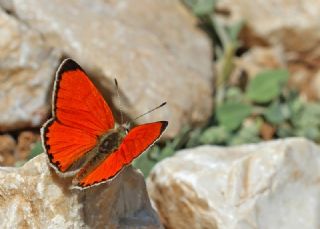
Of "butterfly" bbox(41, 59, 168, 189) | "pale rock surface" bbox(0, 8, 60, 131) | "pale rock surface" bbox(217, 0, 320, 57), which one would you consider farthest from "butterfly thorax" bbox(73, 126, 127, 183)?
"pale rock surface" bbox(217, 0, 320, 57)

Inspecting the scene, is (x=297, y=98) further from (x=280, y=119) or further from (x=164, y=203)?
(x=164, y=203)

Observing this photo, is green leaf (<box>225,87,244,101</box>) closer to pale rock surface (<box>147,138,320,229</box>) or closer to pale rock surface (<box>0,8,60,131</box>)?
pale rock surface (<box>147,138,320,229</box>)

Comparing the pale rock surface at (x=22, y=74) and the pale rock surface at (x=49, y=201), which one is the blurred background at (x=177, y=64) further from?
the pale rock surface at (x=49, y=201)

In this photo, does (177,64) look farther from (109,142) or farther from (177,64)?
(109,142)

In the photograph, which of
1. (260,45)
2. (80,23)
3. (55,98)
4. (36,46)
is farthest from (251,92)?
(55,98)

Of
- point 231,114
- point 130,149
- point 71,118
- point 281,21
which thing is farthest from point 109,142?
point 281,21

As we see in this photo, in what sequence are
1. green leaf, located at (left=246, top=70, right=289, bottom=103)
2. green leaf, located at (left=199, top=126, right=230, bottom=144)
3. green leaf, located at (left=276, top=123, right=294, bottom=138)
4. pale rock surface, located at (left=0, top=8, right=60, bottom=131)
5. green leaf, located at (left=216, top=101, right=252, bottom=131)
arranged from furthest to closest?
green leaf, located at (left=246, top=70, right=289, bottom=103) < green leaf, located at (left=276, top=123, right=294, bottom=138) < green leaf, located at (left=216, top=101, right=252, bottom=131) < green leaf, located at (left=199, top=126, right=230, bottom=144) < pale rock surface, located at (left=0, top=8, right=60, bottom=131)
